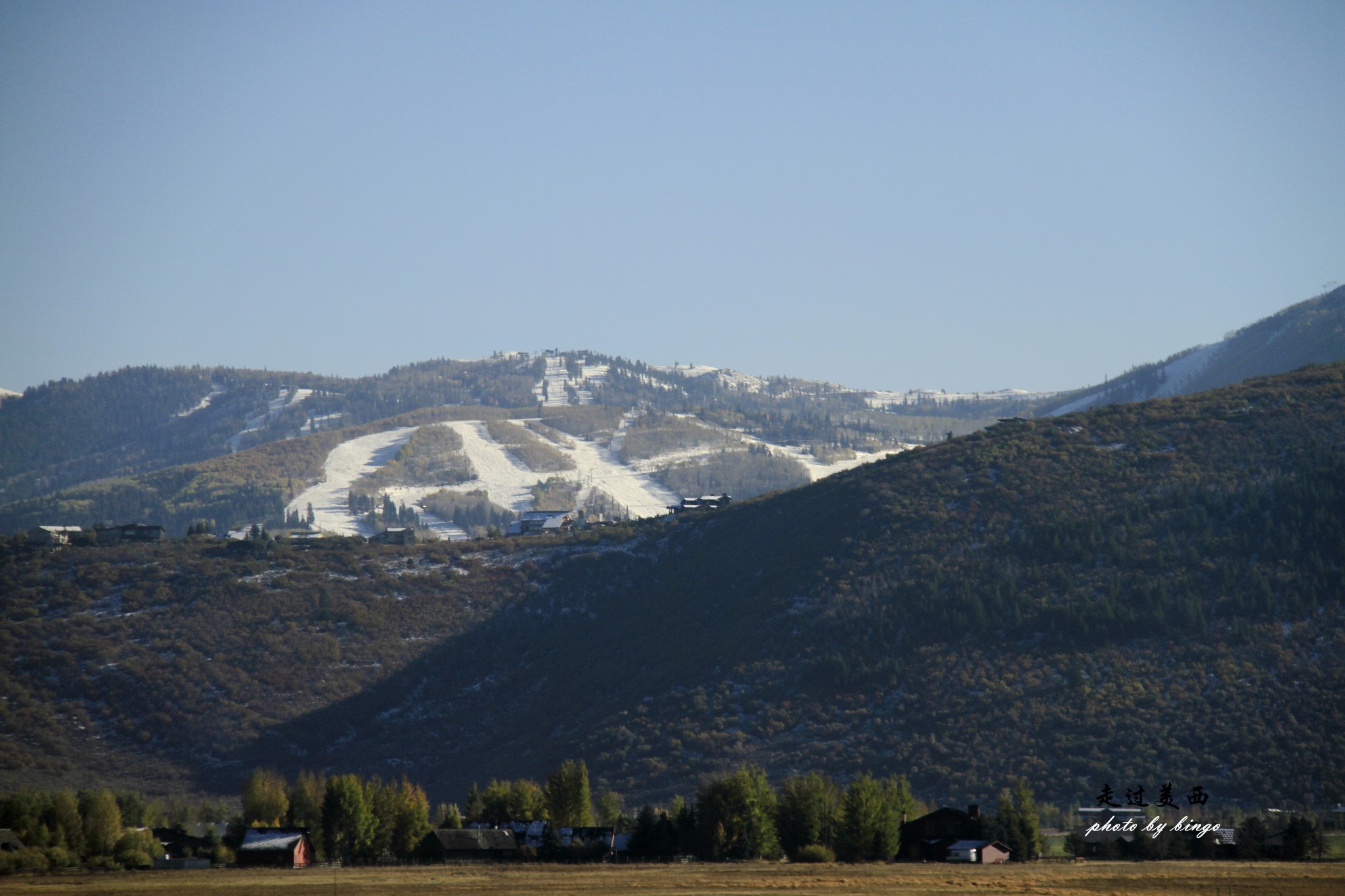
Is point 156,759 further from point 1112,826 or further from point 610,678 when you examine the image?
point 1112,826

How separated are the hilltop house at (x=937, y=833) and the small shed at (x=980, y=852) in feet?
1.42

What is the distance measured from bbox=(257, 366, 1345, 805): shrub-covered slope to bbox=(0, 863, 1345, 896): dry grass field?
24433mm

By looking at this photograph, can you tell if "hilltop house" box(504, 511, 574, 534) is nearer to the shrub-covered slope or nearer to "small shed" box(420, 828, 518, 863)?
the shrub-covered slope

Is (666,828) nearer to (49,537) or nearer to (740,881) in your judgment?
(740,881)

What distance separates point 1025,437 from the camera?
134250 mm

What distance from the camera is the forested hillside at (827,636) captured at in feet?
287

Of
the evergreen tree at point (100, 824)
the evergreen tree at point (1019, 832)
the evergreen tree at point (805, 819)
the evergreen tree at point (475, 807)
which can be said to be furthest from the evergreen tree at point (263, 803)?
the evergreen tree at point (1019, 832)

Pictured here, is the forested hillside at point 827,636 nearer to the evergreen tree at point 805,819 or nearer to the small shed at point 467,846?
the evergreen tree at point 805,819

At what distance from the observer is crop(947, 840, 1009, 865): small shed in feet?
202

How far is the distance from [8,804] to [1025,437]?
100112 mm

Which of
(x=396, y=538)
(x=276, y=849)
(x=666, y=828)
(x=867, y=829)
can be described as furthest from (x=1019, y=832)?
(x=396, y=538)

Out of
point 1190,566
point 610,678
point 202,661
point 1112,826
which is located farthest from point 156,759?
point 1190,566

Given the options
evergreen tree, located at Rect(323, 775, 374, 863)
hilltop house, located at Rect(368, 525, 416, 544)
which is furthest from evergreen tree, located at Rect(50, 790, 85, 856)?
hilltop house, located at Rect(368, 525, 416, 544)

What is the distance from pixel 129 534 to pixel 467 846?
9707cm
